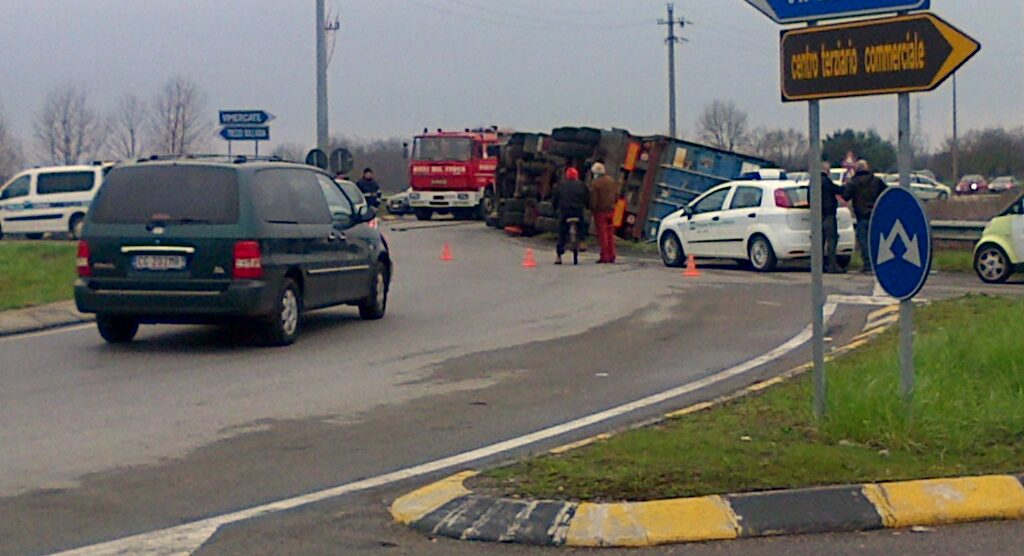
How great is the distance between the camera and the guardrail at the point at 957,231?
26969mm

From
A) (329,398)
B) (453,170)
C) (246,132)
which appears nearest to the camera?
(329,398)

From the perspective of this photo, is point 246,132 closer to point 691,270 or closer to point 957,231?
point 691,270

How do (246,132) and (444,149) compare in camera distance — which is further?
(444,149)

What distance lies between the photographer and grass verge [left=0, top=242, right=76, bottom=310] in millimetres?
18000

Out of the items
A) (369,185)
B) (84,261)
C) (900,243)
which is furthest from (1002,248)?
(369,185)

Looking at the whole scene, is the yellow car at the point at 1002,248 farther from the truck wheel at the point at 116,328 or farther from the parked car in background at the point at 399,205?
the parked car in background at the point at 399,205

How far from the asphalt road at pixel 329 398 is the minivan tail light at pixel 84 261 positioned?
80cm

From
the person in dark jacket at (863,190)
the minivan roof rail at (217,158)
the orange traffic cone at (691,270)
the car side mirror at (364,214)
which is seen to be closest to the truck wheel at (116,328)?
the minivan roof rail at (217,158)

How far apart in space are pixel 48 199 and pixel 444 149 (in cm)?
1262

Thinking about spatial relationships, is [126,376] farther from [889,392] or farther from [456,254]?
[456,254]

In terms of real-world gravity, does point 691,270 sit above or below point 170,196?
below

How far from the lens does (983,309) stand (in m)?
15.8

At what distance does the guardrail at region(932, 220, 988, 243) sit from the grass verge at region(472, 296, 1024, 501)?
17383 mm

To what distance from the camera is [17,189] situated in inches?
1403
